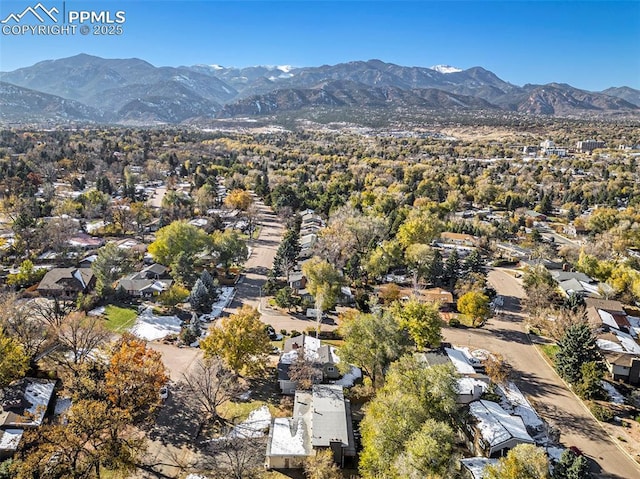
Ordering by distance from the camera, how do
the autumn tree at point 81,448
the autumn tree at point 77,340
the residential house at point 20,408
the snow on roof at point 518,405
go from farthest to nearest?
1. the autumn tree at point 77,340
2. the snow on roof at point 518,405
3. the residential house at point 20,408
4. the autumn tree at point 81,448

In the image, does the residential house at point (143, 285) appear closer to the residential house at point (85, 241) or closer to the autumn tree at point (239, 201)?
the residential house at point (85, 241)

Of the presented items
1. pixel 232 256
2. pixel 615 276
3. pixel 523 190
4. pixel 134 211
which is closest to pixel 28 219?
pixel 134 211

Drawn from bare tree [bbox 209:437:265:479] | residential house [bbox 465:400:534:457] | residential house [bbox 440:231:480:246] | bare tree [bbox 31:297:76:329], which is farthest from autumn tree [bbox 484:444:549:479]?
residential house [bbox 440:231:480:246]

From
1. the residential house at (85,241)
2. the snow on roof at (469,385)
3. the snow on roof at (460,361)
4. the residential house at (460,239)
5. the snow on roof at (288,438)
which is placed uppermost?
the residential house at (460,239)

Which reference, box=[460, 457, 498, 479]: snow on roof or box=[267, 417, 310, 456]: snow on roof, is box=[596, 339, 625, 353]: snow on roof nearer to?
box=[460, 457, 498, 479]: snow on roof

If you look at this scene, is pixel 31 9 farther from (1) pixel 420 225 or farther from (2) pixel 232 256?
(1) pixel 420 225

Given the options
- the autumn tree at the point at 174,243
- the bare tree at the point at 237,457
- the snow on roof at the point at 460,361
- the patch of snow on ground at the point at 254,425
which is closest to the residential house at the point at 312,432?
the bare tree at the point at 237,457
